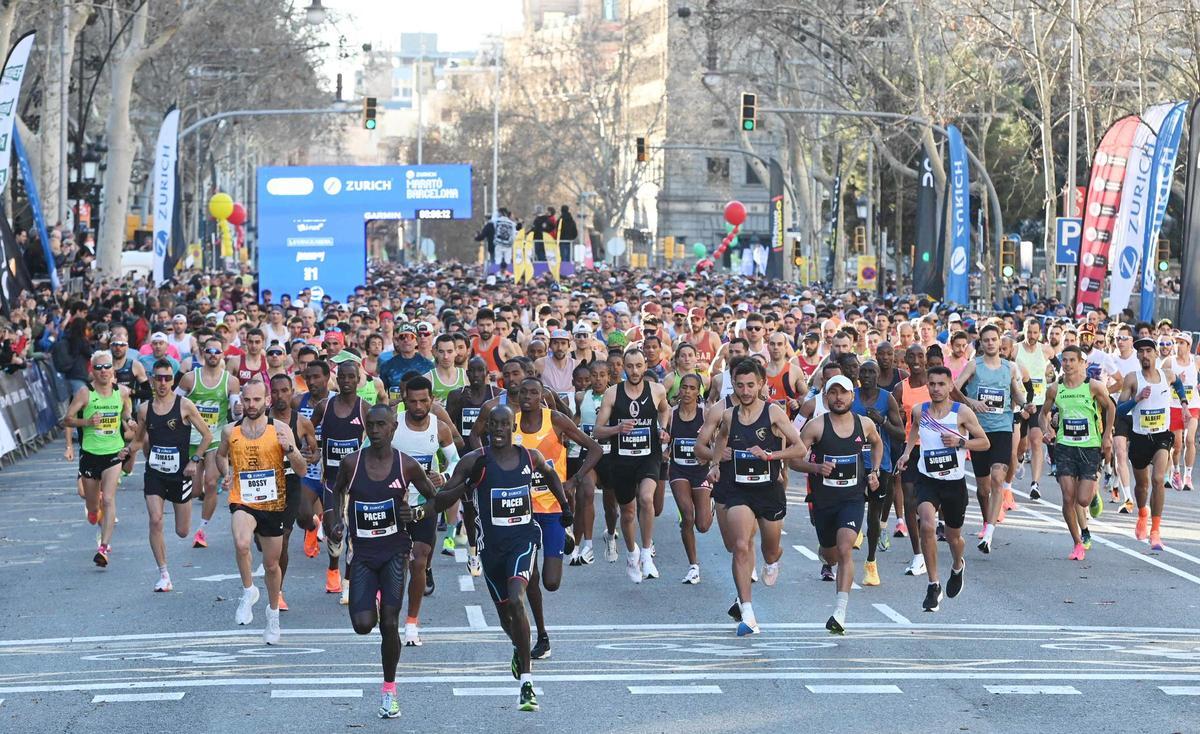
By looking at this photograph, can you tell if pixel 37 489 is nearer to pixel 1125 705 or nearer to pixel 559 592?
pixel 559 592

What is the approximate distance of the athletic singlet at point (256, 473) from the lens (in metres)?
12.8

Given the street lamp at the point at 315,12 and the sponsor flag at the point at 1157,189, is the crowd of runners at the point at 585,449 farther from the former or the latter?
the street lamp at the point at 315,12

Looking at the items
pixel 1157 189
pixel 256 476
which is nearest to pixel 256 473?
pixel 256 476

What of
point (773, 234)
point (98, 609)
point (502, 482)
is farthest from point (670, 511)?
point (773, 234)

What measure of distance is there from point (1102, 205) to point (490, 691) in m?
20.5

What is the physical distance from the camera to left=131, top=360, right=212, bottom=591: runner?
591 inches

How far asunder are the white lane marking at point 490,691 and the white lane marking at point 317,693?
1.72ft

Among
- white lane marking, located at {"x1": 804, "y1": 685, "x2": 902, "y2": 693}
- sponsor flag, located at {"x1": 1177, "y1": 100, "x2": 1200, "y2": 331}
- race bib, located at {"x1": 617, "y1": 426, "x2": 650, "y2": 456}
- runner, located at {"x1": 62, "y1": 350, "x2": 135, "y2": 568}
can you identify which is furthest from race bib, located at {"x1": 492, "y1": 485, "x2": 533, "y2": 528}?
sponsor flag, located at {"x1": 1177, "y1": 100, "x2": 1200, "y2": 331}

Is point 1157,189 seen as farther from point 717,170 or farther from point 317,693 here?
point 717,170

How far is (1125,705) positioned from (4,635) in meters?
6.73

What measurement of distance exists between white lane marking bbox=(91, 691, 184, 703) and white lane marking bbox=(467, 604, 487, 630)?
271cm

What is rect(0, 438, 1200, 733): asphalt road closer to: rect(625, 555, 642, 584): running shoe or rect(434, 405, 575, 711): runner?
rect(625, 555, 642, 584): running shoe

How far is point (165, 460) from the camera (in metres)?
15.1

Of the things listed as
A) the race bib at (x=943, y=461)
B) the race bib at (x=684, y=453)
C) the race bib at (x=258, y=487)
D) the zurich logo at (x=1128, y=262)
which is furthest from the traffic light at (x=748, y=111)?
the race bib at (x=258, y=487)
